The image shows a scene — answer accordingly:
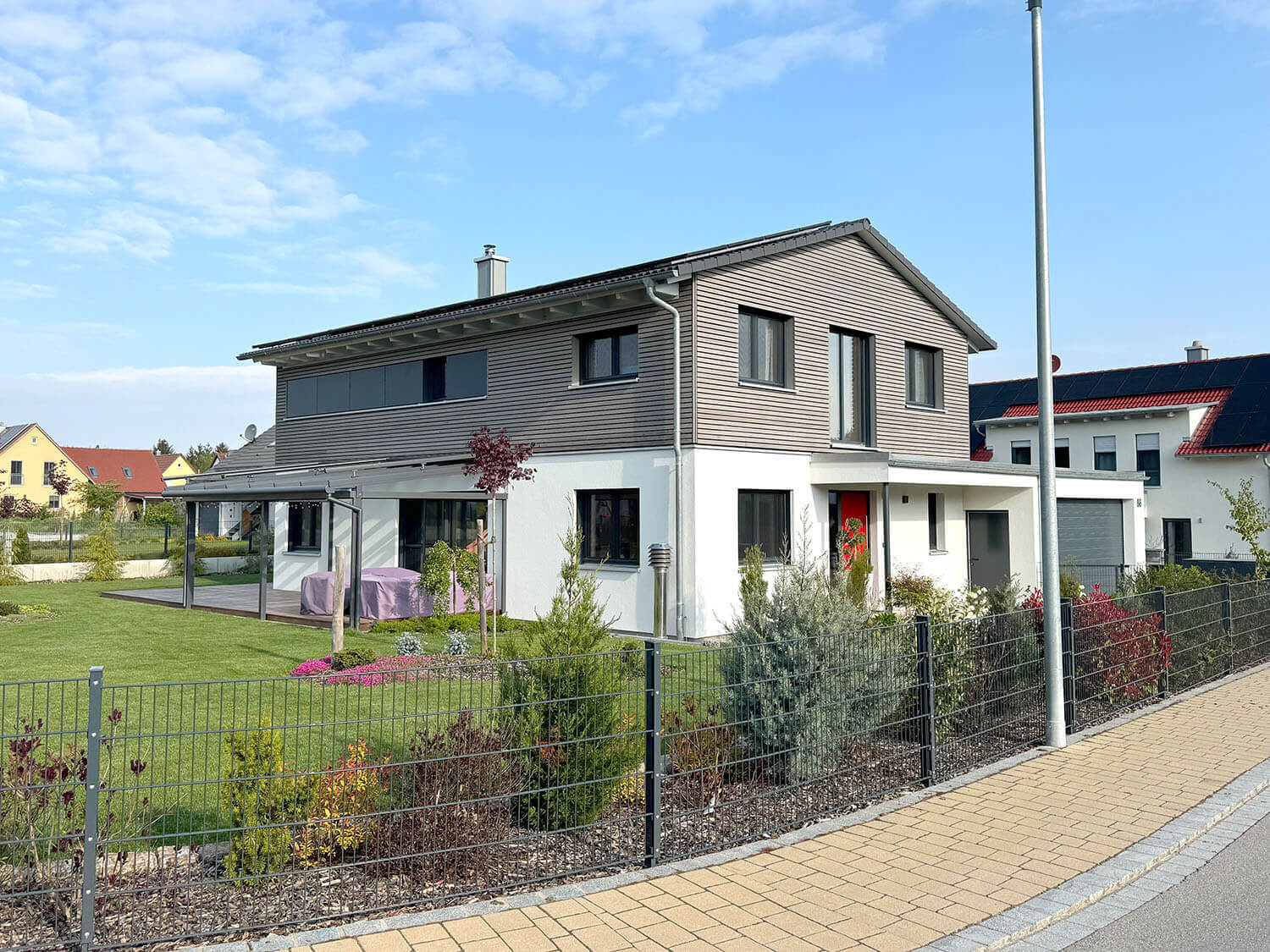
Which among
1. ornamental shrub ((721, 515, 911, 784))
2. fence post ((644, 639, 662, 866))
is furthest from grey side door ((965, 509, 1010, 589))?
fence post ((644, 639, 662, 866))

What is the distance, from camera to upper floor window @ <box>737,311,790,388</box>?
53.2 ft

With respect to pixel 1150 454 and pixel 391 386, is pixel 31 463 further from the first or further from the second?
pixel 1150 454

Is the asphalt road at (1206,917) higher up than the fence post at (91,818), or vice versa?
the fence post at (91,818)

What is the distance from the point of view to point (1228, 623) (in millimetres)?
11984

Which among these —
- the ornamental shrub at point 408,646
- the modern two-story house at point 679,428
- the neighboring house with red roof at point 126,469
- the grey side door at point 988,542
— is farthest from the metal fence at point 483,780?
the neighboring house with red roof at point 126,469

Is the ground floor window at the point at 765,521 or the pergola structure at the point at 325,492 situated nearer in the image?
the ground floor window at the point at 765,521

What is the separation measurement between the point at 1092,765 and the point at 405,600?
12.5m

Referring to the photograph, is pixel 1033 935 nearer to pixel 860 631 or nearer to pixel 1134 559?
pixel 860 631

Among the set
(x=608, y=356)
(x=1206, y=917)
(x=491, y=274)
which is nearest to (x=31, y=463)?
(x=491, y=274)

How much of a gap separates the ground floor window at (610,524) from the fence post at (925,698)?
28.2 ft

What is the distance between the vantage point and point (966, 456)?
70.7ft

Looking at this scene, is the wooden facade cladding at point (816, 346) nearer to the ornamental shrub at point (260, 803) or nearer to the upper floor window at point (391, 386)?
the upper floor window at point (391, 386)

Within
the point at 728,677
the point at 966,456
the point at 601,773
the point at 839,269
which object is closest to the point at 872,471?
the point at 839,269

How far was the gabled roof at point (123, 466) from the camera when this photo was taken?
250ft
